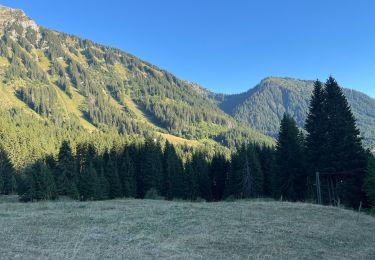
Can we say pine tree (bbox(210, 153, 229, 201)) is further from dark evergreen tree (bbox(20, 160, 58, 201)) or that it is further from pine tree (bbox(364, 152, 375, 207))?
Answer: pine tree (bbox(364, 152, 375, 207))

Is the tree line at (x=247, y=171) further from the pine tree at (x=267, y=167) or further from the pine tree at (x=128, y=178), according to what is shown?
the pine tree at (x=267, y=167)

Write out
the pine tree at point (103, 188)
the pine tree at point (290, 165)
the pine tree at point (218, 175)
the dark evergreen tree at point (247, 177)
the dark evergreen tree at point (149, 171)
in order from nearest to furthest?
the pine tree at point (290, 165) < the pine tree at point (103, 188) < the dark evergreen tree at point (247, 177) < the dark evergreen tree at point (149, 171) < the pine tree at point (218, 175)

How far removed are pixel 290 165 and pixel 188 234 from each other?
4700 cm

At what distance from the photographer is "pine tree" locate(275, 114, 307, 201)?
63062 mm

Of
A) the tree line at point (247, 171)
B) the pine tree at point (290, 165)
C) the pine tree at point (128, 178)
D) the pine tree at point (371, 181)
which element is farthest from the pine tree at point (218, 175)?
the pine tree at point (371, 181)

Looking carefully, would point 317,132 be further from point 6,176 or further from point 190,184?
point 6,176

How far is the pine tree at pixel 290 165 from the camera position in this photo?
207 feet

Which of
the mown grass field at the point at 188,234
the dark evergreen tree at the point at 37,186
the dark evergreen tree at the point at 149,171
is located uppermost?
the dark evergreen tree at the point at 149,171

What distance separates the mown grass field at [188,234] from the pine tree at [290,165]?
33916mm

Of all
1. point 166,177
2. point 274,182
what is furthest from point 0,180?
point 274,182

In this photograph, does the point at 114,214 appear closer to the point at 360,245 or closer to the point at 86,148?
the point at 360,245

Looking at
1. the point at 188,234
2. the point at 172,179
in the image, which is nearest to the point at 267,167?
the point at 172,179

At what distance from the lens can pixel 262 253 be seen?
55.3 feet

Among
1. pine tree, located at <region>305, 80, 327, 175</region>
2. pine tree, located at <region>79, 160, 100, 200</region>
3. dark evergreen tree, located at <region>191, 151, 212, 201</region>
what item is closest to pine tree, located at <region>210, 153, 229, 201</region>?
dark evergreen tree, located at <region>191, 151, 212, 201</region>
